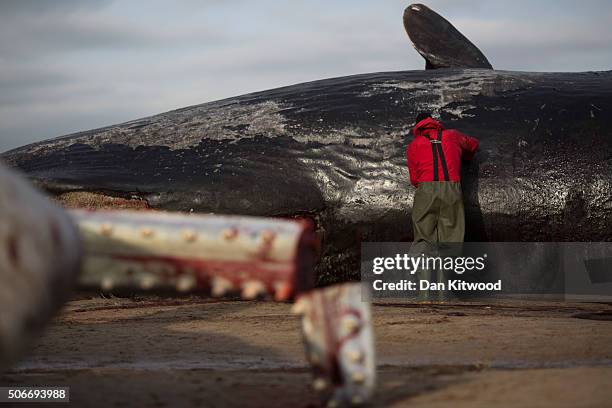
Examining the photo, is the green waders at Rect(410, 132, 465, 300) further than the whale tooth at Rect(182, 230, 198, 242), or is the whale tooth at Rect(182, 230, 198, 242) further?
Answer: the green waders at Rect(410, 132, 465, 300)

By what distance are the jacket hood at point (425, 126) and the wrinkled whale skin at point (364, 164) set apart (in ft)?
0.75

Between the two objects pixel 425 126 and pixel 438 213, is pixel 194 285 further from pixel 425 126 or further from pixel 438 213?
pixel 425 126

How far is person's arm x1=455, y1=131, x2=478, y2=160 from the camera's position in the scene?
873cm

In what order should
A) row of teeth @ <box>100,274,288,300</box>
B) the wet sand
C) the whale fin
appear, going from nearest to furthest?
row of teeth @ <box>100,274,288,300</box> < the wet sand < the whale fin

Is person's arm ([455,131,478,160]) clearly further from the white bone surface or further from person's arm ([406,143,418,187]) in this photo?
the white bone surface

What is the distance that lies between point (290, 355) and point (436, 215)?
3623 millimetres

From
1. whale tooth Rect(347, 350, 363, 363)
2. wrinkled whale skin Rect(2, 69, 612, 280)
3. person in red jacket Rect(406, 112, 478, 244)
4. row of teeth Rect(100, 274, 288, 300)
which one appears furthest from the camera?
wrinkled whale skin Rect(2, 69, 612, 280)

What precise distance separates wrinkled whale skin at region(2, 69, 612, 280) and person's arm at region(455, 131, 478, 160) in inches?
4.0

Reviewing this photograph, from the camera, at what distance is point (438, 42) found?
1120 centimetres

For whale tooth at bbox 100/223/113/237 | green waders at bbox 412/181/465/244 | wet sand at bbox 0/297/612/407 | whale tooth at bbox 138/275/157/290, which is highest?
whale tooth at bbox 100/223/113/237

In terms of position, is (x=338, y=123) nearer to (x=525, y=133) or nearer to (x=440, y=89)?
(x=440, y=89)

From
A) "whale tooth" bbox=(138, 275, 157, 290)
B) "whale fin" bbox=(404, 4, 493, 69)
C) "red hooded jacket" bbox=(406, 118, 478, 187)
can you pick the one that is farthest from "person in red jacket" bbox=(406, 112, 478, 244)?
"whale tooth" bbox=(138, 275, 157, 290)

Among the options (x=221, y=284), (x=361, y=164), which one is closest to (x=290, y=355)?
(x=221, y=284)

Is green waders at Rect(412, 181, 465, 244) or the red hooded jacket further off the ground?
the red hooded jacket
